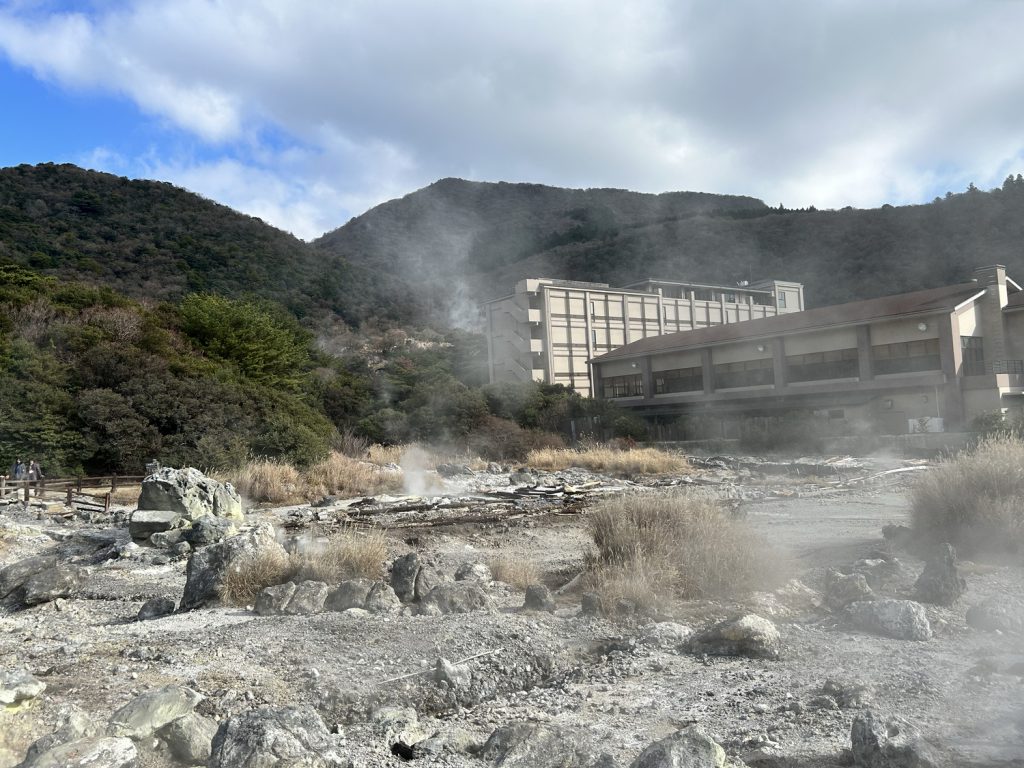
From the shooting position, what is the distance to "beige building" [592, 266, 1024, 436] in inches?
1345

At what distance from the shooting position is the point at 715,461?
1211 inches

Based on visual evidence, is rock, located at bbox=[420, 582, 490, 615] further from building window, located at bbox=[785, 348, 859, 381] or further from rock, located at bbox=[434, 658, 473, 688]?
building window, located at bbox=[785, 348, 859, 381]

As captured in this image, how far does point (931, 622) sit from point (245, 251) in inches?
2922

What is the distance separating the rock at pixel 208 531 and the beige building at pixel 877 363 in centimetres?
2972

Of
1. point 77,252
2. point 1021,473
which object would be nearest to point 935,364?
point 1021,473

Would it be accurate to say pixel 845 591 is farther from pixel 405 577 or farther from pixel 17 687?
pixel 17 687

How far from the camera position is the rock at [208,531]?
13.7m

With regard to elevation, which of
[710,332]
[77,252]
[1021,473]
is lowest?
[1021,473]

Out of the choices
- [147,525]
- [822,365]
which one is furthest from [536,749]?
[822,365]

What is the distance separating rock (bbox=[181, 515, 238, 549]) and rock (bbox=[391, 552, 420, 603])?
18.6 ft

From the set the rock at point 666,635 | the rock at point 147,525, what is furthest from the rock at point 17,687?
the rock at point 147,525

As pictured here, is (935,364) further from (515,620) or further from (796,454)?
(515,620)

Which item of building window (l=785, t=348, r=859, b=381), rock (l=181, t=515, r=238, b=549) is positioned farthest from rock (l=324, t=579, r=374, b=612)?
building window (l=785, t=348, r=859, b=381)

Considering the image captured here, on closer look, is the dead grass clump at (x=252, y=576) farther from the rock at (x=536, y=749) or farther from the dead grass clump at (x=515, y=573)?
the rock at (x=536, y=749)
